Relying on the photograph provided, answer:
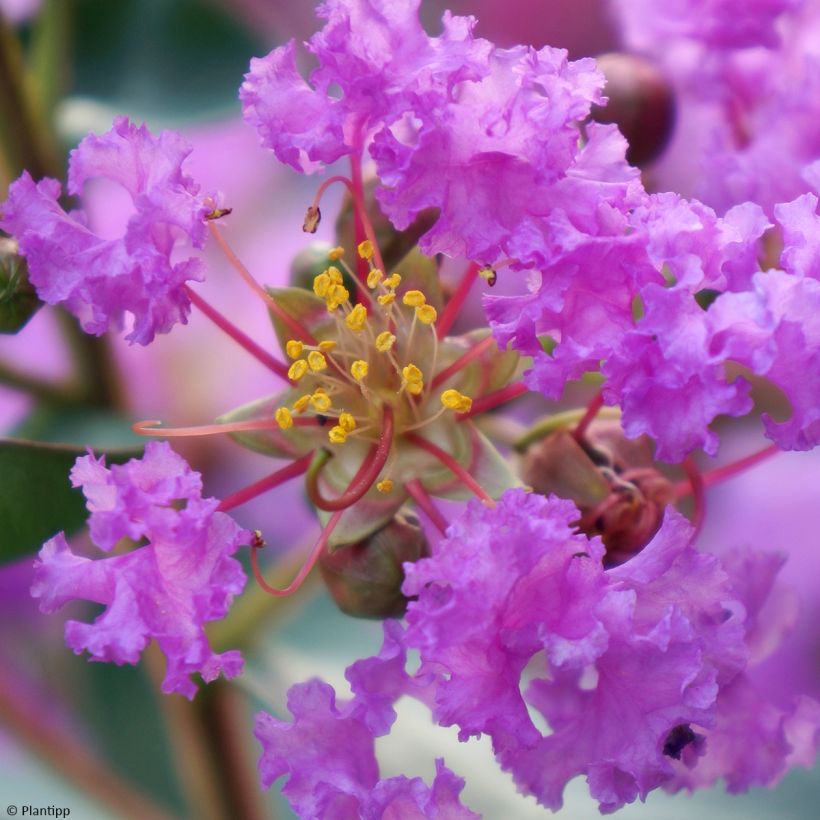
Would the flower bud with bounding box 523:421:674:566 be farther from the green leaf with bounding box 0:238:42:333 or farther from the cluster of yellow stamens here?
the green leaf with bounding box 0:238:42:333

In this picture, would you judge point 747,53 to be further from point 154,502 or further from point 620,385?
point 154,502

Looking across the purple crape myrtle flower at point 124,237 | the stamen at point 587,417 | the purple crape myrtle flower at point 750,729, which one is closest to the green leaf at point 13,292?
the purple crape myrtle flower at point 124,237

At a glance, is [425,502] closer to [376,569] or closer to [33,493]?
[376,569]

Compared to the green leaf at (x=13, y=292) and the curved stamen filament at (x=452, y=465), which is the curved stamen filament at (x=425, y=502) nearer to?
the curved stamen filament at (x=452, y=465)

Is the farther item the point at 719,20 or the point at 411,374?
the point at 719,20

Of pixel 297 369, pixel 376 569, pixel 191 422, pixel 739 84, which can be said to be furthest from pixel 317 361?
pixel 191 422

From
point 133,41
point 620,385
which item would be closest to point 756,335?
point 620,385

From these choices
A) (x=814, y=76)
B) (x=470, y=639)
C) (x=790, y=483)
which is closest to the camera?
(x=470, y=639)
